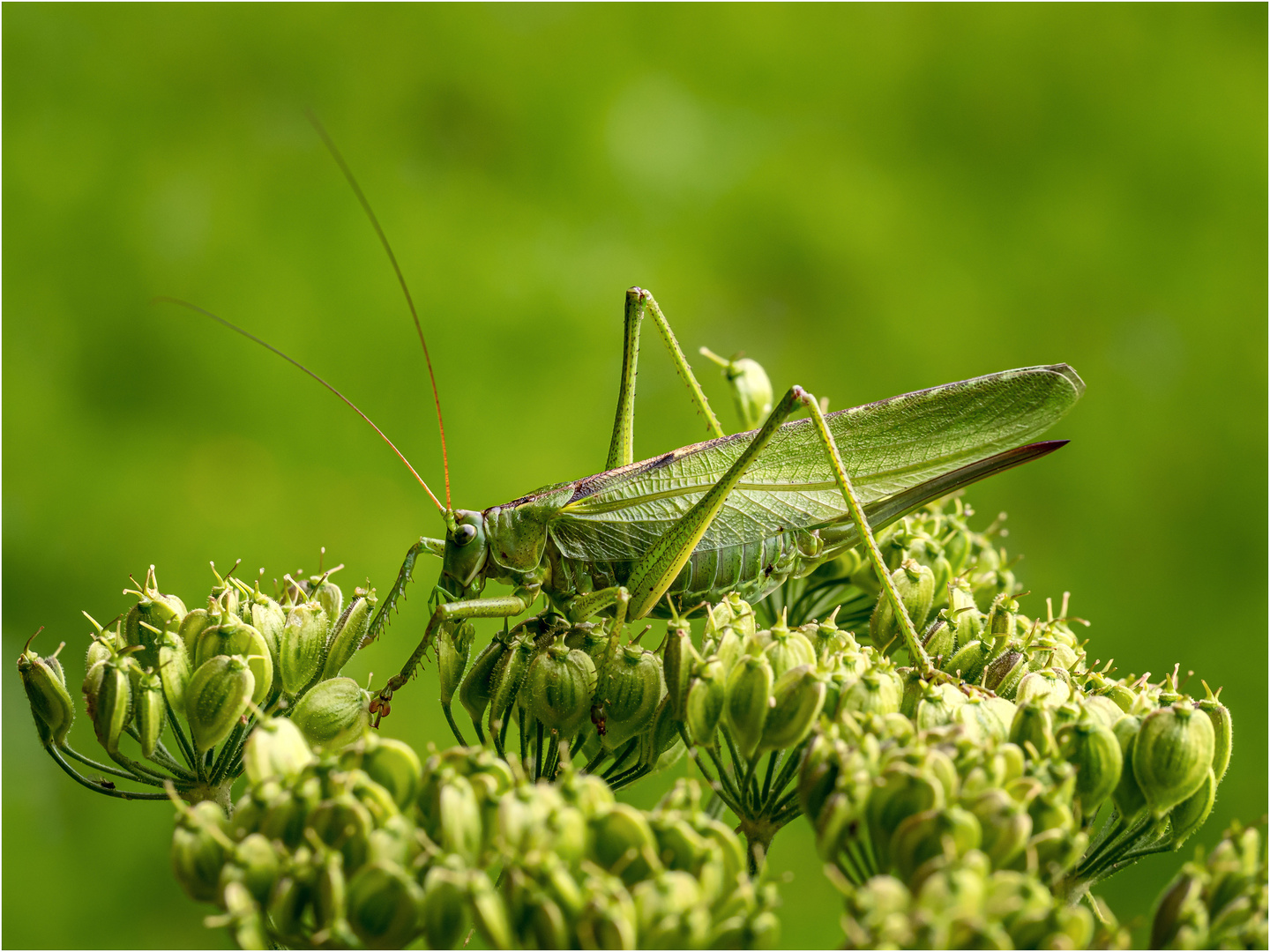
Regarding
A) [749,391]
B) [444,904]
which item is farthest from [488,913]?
[749,391]

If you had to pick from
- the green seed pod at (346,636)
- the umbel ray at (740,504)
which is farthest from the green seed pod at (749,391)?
the green seed pod at (346,636)

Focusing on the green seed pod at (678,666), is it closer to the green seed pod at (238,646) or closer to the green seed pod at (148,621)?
the green seed pod at (238,646)

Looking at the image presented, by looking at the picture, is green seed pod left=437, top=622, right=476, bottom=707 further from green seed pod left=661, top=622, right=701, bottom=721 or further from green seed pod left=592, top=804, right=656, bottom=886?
green seed pod left=592, top=804, right=656, bottom=886

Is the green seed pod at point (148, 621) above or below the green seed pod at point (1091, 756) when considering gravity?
above

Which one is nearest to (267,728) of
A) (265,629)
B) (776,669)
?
(265,629)

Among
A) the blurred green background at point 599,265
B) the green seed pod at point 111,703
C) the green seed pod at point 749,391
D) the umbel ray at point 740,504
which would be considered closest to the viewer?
the green seed pod at point 111,703

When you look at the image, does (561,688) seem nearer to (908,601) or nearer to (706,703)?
(706,703)
